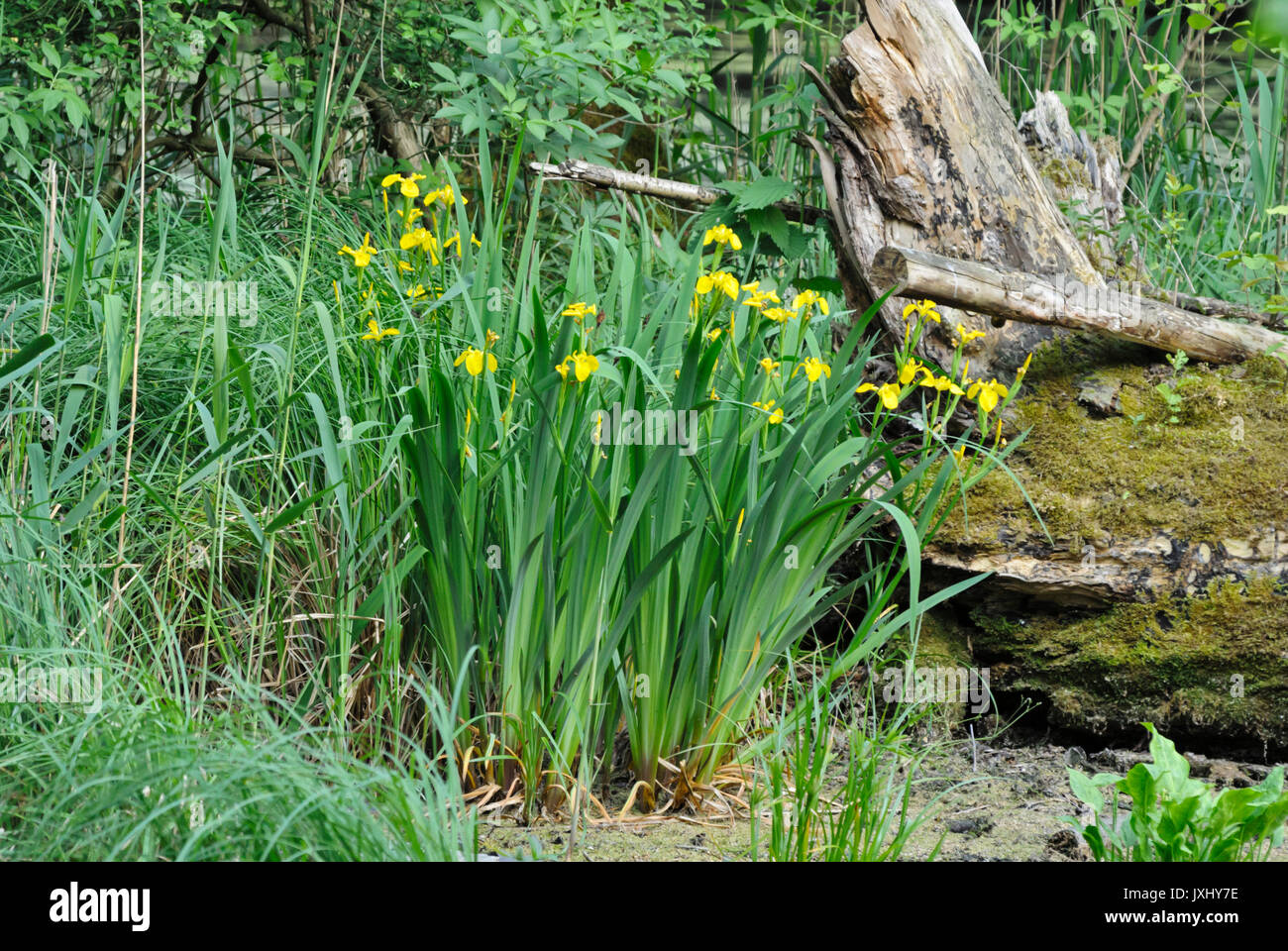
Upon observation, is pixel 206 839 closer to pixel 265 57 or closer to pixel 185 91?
pixel 265 57

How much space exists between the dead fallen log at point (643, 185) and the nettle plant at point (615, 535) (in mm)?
960

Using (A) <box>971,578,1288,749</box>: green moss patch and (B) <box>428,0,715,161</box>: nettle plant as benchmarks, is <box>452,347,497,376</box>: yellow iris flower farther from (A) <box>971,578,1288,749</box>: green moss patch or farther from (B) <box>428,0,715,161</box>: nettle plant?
(A) <box>971,578,1288,749</box>: green moss patch

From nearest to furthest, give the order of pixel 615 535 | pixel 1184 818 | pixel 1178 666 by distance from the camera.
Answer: pixel 1184 818 < pixel 615 535 < pixel 1178 666

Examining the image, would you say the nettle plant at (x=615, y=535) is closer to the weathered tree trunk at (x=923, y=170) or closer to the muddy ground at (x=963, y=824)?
the muddy ground at (x=963, y=824)

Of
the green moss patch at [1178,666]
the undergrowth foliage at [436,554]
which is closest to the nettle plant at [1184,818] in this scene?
the undergrowth foliage at [436,554]

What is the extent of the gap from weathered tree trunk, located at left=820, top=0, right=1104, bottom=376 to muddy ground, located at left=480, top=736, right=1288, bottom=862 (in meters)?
1.12

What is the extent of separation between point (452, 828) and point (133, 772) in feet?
1.52

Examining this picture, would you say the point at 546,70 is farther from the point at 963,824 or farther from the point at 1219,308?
the point at 963,824

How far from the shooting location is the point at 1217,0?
3.79 meters

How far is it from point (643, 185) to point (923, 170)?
83cm

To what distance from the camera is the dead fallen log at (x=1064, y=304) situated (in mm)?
2688

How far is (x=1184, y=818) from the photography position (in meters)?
1.71

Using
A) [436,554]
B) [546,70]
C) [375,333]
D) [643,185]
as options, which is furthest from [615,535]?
[546,70]

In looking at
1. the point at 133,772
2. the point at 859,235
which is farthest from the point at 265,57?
the point at 133,772
